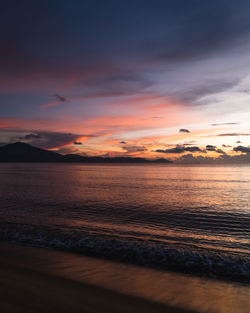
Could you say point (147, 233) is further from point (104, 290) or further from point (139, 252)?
point (104, 290)

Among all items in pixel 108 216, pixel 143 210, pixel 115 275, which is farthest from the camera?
pixel 143 210

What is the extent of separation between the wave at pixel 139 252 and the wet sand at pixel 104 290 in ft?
2.53

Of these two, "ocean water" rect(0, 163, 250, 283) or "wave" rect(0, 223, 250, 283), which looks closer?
"wave" rect(0, 223, 250, 283)

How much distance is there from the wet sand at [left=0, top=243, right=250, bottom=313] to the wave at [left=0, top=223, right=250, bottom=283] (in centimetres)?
77

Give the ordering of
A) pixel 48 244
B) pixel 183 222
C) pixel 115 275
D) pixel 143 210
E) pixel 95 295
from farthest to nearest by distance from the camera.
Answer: pixel 143 210, pixel 183 222, pixel 48 244, pixel 115 275, pixel 95 295

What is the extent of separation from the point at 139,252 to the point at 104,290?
399cm

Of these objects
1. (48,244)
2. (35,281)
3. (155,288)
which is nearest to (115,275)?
(155,288)

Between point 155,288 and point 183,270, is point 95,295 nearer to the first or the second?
point 155,288

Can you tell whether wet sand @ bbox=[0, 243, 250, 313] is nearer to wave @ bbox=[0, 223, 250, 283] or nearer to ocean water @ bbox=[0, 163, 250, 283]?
wave @ bbox=[0, 223, 250, 283]

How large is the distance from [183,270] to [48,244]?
710 cm

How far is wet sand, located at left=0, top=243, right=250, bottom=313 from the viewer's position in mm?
5438

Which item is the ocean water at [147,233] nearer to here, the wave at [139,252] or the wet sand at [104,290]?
the wave at [139,252]

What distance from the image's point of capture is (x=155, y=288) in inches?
263

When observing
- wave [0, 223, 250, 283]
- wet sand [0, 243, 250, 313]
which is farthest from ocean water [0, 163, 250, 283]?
wet sand [0, 243, 250, 313]
